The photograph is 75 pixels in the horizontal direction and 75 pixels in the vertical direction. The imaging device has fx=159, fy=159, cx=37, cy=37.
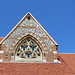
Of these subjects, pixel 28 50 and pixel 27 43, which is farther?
pixel 27 43

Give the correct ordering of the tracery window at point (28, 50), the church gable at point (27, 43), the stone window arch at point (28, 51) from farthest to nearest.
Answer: the tracery window at point (28, 50) < the stone window arch at point (28, 51) < the church gable at point (27, 43)

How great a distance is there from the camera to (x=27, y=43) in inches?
535

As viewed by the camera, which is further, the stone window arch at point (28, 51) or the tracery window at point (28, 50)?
→ the tracery window at point (28, 50)

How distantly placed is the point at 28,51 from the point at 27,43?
2.32 ft

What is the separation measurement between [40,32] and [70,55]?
269 inches

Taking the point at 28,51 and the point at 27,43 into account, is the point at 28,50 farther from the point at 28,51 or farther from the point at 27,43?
the point at 27,43

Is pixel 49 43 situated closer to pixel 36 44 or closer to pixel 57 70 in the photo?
pixel 36 44

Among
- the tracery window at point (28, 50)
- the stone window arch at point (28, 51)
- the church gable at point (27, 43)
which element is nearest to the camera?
the church gable at point (27, 43)

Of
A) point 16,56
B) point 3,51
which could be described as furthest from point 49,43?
point 3,51

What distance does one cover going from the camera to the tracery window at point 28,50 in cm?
1325

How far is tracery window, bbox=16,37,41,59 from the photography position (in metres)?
13.2

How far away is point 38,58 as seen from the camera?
1316 centimetres

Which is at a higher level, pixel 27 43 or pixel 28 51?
pixel 27 43

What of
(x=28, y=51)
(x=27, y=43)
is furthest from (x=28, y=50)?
(x=27, y=43)
